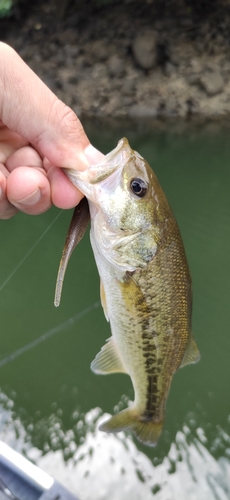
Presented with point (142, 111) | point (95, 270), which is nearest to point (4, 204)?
point (95, 270)

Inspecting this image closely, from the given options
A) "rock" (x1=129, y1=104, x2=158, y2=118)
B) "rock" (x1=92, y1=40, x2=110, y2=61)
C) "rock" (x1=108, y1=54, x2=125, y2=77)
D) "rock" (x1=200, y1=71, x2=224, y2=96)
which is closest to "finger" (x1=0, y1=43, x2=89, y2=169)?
"rock" (x1=129, y1=104, x2=158, y2=118)

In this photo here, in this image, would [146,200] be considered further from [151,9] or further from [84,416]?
[151,9]

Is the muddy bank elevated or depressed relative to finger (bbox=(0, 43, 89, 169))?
elevated

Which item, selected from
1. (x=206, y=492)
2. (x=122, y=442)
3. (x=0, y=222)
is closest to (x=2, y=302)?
(x=0, y=222)

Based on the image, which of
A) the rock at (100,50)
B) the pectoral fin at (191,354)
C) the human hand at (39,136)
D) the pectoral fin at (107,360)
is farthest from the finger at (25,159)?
the rock at (100,50)

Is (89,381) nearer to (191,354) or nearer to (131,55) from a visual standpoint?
(191,354)

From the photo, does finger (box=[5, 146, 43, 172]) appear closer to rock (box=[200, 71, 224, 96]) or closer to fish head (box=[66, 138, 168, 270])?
fish head (box=[66, 138, 168, 270])

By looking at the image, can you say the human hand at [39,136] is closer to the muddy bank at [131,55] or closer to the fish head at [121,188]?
the fish head at [121,188]
